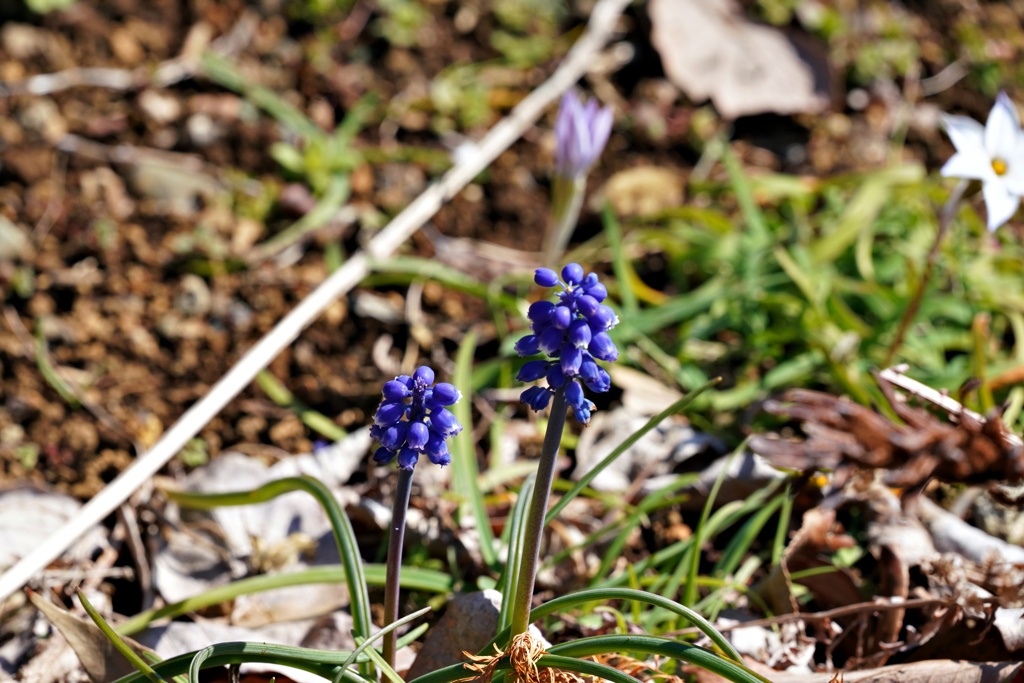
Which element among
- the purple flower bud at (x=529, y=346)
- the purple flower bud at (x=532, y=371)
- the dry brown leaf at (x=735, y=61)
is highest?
the dry brown leaf at (x=735, y=61)

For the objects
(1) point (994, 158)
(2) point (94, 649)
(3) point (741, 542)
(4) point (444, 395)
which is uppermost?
(1) point (994, 158)

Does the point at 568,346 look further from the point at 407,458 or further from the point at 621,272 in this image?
the point at 621,272

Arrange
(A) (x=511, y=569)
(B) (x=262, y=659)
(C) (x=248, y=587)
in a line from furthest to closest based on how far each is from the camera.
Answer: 1. (C) (x=248, y=587)
2. (A) (x=511, y=569)
3. (B) (x=262, y=659)

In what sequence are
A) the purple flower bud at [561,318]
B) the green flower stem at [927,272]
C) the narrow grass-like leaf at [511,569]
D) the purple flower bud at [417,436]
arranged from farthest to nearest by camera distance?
the green flower stem at [927,272], the narrow grass-like leaf at [511,569], the purple flower bud at [417,436], the purple flower bud at [561,318]

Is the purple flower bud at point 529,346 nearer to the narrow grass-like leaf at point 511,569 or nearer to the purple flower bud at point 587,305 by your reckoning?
the purple flower bud at point 587,305

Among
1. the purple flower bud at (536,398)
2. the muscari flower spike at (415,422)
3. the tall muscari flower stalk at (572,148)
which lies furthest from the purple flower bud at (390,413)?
the tall muscari flower stalk at (572,148)

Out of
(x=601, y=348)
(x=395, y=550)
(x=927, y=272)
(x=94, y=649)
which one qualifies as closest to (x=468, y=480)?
(x=395, y=550)
